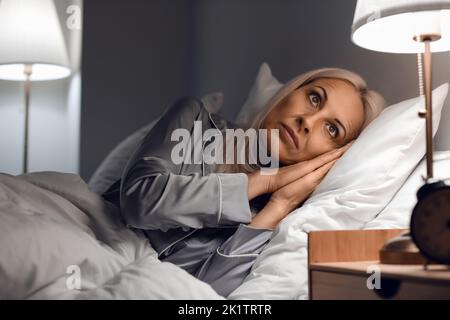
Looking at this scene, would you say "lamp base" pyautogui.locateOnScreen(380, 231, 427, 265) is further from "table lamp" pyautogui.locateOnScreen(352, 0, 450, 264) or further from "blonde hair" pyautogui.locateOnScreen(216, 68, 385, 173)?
"blonde hair" pyautogui.locateOnScreen(216, 68, 385, 173)

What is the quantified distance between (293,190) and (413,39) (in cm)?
40

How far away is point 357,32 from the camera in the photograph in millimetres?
1102

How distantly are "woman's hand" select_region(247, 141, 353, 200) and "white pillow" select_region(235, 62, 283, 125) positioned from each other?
0.82 feet

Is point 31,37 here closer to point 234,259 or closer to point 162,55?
point 162,55

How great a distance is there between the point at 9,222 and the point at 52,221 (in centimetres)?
7

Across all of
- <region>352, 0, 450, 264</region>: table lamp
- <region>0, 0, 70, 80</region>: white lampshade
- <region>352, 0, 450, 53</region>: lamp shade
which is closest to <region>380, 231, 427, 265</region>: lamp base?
<region>352, 0, 450, 264</region>: table lamp

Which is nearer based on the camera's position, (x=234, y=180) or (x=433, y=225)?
(x=433, y=225)

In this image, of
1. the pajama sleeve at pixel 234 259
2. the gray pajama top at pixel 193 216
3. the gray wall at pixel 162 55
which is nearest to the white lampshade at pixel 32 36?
the gray wall at pixel 162 55

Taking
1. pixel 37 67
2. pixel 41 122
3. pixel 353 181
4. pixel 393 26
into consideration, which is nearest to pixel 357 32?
pixel 393 26

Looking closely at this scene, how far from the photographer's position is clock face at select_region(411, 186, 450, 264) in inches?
27.1

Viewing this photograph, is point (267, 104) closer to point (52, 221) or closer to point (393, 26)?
point (393, 26)

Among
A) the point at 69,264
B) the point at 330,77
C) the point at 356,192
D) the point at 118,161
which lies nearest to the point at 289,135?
the point at 330,77

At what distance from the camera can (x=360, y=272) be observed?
0.71m
